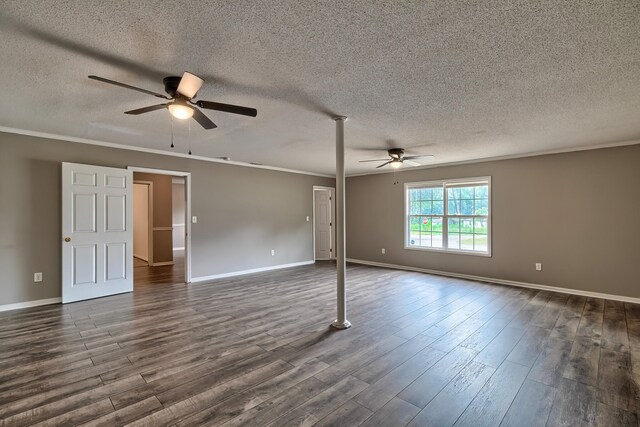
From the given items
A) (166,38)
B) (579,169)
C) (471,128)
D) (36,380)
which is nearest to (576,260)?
(579,169)

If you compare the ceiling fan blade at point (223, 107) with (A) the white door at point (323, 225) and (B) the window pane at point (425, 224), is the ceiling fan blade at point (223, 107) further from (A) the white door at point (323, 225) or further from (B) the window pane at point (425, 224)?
(A) the white door at point (323, 225)

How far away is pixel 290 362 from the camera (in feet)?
8.61

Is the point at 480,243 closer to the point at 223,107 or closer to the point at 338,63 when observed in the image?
the point at 338,63

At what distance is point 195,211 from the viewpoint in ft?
18.9

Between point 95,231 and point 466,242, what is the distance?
6.75 metres

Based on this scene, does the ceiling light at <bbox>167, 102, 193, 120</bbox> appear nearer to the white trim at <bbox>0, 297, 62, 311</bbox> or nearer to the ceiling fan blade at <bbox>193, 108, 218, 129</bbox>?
the ceiling fan blade at <bbox>193, 108, 218, 129</bbox>

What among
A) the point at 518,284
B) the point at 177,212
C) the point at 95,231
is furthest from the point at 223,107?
the point at 177,212

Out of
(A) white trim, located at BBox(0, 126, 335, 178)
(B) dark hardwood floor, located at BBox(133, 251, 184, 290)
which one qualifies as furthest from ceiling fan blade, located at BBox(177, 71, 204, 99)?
(B) dark hardwood floor, located at BBox(133, 251, 184, 290)

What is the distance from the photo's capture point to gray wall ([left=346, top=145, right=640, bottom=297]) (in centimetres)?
445

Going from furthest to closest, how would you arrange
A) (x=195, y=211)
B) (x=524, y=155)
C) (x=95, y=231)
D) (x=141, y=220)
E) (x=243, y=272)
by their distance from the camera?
1. (x=141, y=220)
2. (x=243, y=272)
3. (x=195, y=211)
4. (x=524, y=155)
5. (x=95, y=231)

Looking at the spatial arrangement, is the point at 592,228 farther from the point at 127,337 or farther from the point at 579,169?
the point at 127,337

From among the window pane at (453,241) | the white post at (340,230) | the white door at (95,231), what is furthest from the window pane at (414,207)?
the white door at (95,231)

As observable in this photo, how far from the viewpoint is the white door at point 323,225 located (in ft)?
27.8

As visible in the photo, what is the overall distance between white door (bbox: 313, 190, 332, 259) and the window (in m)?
2.38
